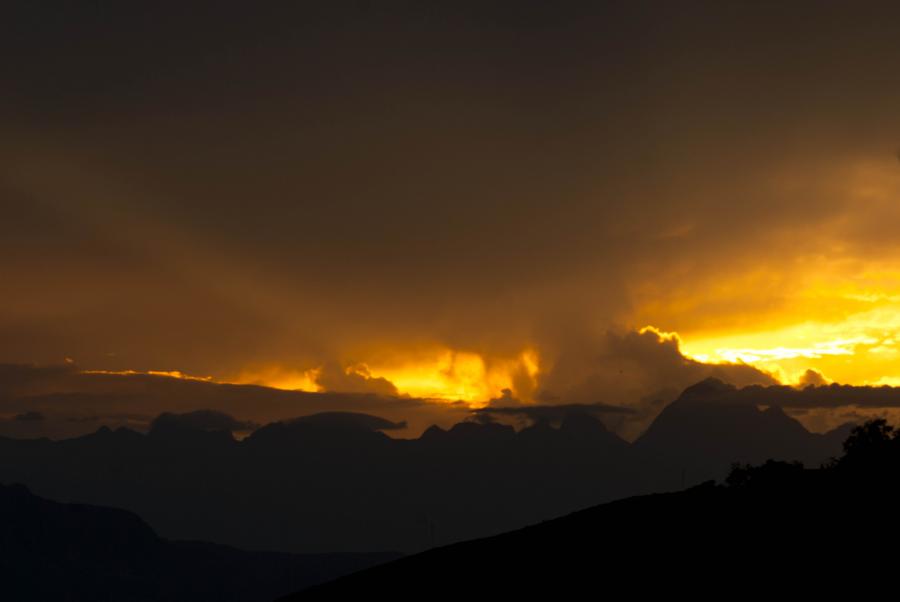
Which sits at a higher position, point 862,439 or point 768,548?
point 862,439

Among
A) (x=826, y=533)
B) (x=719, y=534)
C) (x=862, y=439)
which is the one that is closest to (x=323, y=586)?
(x=719, y=534)

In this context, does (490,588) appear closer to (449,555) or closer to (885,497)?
(449,555)

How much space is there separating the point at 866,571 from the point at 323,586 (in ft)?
272

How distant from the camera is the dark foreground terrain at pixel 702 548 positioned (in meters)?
94.3

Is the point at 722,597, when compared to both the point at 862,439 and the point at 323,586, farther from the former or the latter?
the point at 862,439

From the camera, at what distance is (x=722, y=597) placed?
3661 inches

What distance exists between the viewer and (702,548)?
352 ft

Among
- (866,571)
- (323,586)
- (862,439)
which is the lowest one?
(323,586)

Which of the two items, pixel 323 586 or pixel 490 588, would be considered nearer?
pixel 490 588

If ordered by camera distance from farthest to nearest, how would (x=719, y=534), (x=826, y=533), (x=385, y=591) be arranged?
1. (x=385, y=591)
2. (x=719, y=534)
3. (x=826, y=533)

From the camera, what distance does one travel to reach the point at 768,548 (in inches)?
3969

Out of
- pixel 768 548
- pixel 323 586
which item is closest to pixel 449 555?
pixel 323 586

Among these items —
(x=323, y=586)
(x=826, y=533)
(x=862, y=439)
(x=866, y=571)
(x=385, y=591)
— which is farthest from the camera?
(x=862, y=439)

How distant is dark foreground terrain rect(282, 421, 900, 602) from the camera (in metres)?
94.3
